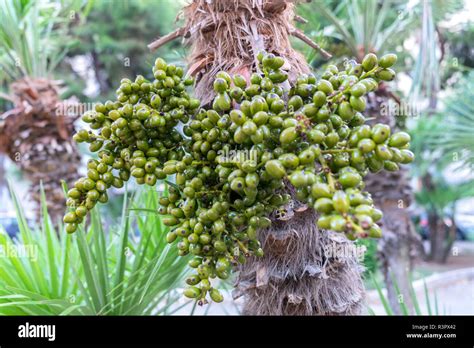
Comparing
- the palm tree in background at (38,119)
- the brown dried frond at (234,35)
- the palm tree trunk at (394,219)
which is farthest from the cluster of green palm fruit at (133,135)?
the palm tree trunk at (394,219)

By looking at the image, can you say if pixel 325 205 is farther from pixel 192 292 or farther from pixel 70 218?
pixel 70 218

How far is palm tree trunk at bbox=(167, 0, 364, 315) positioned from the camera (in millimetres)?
721

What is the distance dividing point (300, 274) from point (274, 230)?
4.3 inches

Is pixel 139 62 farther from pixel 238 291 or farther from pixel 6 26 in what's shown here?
pixel 238 291

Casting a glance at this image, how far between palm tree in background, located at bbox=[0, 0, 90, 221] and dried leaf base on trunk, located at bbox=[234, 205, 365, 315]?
4.15 feet

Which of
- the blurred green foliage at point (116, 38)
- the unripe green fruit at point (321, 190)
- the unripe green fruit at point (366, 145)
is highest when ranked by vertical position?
the blurred green foliage at point (116, 38)

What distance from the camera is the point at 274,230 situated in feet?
2.35

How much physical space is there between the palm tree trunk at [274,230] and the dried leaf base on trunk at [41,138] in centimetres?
115

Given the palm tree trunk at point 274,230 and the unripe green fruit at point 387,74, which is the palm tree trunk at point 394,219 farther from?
the unripe green fruit at point 387,74

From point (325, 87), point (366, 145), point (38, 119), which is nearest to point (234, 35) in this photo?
point (325, 87)

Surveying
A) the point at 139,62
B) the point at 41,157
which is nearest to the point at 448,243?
A: the point at 139,62

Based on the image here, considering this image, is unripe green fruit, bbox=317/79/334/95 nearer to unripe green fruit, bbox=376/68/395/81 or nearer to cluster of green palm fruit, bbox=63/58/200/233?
unripe green fruit, bbox=376/68/395/81

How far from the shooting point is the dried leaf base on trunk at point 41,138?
173 cm

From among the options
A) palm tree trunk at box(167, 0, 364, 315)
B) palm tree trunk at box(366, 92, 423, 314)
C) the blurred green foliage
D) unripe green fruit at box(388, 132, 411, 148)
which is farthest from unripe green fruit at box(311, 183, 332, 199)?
the blurred green foliage
